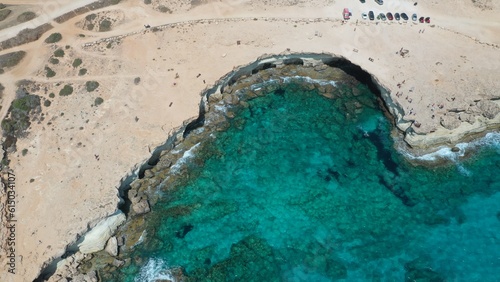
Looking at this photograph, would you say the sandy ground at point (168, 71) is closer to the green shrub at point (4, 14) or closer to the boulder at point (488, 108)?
the boulder at point (488, 108)

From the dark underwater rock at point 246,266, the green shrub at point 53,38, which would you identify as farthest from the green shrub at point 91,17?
the dark underwater rock at point 246,266

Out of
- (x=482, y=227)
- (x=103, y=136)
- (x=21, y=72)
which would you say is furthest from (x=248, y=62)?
(x=482, y=227)

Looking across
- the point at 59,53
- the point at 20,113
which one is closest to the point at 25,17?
the point at 59,53

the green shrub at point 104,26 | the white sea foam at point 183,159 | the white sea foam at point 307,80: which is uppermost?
the green shrub at point 104,26

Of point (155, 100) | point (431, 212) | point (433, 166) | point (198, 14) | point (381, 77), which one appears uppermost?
point (198, 14)

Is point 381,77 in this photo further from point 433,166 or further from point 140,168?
point 140,168

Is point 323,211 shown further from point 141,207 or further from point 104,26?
point 104,26
